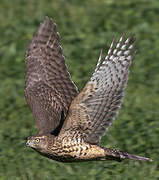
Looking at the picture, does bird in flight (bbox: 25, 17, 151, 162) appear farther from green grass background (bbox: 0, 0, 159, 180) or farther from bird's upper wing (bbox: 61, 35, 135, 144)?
green grass background (bbox: 0, 0, 159, 180)

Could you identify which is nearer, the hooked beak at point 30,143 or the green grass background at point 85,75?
the hooked beak at point 30,143

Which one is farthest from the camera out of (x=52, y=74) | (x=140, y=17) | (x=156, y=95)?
(x=140, y=17)

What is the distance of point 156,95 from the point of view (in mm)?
11172

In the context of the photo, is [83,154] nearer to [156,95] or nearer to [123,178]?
[123,178]

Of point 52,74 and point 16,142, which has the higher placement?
point 52,74

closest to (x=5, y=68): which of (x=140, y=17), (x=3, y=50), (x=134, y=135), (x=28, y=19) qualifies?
(x=3, y=50)

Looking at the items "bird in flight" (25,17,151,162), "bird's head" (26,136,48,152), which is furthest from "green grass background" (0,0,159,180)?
"bird's head" (26,136,48,152)

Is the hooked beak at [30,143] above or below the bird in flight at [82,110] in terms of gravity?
below

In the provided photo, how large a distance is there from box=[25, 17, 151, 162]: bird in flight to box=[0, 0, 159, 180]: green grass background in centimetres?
53

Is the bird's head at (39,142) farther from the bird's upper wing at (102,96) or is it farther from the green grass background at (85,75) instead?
the green grass background at (85,75)

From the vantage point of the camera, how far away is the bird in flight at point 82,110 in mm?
7723

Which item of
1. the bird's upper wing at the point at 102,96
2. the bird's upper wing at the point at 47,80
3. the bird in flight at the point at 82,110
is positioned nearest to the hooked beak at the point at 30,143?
the bird in flight at the point at 82,110

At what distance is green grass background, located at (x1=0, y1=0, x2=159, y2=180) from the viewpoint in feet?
28.8

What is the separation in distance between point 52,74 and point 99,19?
5.14 metres
